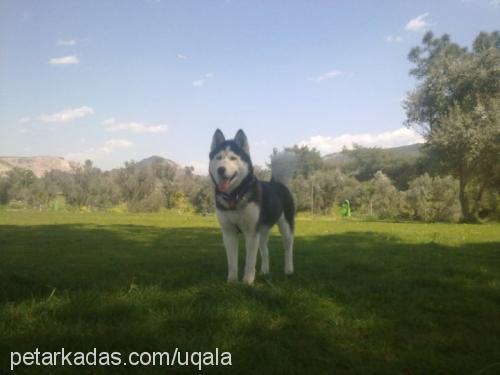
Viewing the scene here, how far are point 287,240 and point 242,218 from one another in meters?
1.62

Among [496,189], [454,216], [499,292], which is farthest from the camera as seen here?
[496,189]

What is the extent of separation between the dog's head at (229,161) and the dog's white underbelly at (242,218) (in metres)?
0.32

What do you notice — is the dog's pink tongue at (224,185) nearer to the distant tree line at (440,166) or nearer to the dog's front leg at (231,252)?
the dog's front leg at (231,252)

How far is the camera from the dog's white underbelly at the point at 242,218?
5109 mm

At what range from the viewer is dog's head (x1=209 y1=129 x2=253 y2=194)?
5.13 m

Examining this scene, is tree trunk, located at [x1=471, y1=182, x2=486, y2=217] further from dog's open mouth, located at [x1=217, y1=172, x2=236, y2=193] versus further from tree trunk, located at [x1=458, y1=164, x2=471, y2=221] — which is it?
dog's open mouth, located at [x1=217, y1=172, x2=236, y2=193]

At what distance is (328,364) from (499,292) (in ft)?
10.9

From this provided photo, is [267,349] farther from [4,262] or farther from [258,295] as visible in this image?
[4,262]

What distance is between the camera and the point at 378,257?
25.5ft

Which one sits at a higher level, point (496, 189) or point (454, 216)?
point (496, 189)

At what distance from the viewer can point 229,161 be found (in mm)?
5227

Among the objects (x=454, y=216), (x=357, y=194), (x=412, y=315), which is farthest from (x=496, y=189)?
(x=412, y=315)

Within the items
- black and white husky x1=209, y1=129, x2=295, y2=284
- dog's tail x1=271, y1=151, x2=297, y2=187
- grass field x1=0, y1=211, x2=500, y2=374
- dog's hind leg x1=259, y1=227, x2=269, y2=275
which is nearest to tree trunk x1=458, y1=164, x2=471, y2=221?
grass field x1=0, y1=211, x2=500, y2=374

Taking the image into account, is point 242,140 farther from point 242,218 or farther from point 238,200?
point 242,218
